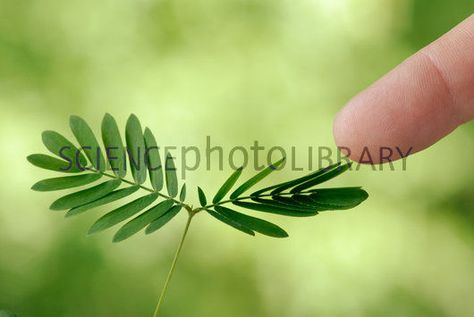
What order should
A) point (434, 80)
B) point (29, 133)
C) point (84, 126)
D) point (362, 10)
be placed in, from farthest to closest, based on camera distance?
point (362, 10), point (29, 133), point (434, 80), point (84, 126)

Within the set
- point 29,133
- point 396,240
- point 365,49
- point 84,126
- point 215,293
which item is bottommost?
point 215,293

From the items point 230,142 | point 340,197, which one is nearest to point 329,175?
point 340,197

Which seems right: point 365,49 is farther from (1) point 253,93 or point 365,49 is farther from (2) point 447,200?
(2) point 447,200

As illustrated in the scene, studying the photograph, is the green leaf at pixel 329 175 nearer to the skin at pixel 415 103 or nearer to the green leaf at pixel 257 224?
the green leaf at pixel 257 224

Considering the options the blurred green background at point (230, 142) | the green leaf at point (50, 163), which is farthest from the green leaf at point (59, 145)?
the blurred green background at point (230, 142)

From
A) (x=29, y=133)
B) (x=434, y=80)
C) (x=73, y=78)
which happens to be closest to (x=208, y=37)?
(x=73, y=78)

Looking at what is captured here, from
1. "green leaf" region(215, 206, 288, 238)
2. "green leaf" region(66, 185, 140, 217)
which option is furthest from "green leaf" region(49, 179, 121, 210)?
"green leaf" region(215, 206, 288, 238)

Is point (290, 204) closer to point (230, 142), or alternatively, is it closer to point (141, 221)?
point (141, 221)

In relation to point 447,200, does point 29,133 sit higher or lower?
higher
